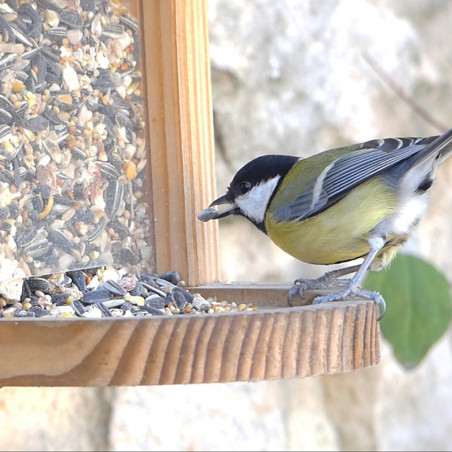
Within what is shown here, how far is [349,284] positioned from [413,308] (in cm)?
17

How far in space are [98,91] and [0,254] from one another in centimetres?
46

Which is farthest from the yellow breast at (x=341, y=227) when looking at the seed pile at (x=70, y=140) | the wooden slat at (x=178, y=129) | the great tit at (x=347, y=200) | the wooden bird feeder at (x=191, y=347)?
the wooden bird feeder at (x=191, y=347)

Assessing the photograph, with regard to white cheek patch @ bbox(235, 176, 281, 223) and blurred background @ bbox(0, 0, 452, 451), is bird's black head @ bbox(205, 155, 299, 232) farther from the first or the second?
blurred background @ bbox(0, 0, 452, 451)

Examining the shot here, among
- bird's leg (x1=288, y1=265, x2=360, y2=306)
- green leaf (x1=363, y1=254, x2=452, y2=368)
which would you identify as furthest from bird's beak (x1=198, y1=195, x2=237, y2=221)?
green leaf (x1=363, y1=254, x2=452, y2=368)

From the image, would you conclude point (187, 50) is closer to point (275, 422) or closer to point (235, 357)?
point (235, 357)

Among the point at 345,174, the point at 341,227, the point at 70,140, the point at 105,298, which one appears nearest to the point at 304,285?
the point at 341,227

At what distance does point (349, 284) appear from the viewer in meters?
1.99

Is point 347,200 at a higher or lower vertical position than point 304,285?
higher

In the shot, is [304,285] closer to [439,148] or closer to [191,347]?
[439,148]

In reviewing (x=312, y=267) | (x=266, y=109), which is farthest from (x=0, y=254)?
(x=312, y=267)

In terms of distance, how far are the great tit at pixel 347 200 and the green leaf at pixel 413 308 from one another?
0.26 feet

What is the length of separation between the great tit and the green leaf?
0.26ft

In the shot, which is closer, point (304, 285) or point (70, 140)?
point (70, 140)

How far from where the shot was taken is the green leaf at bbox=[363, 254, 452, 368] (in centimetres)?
202
